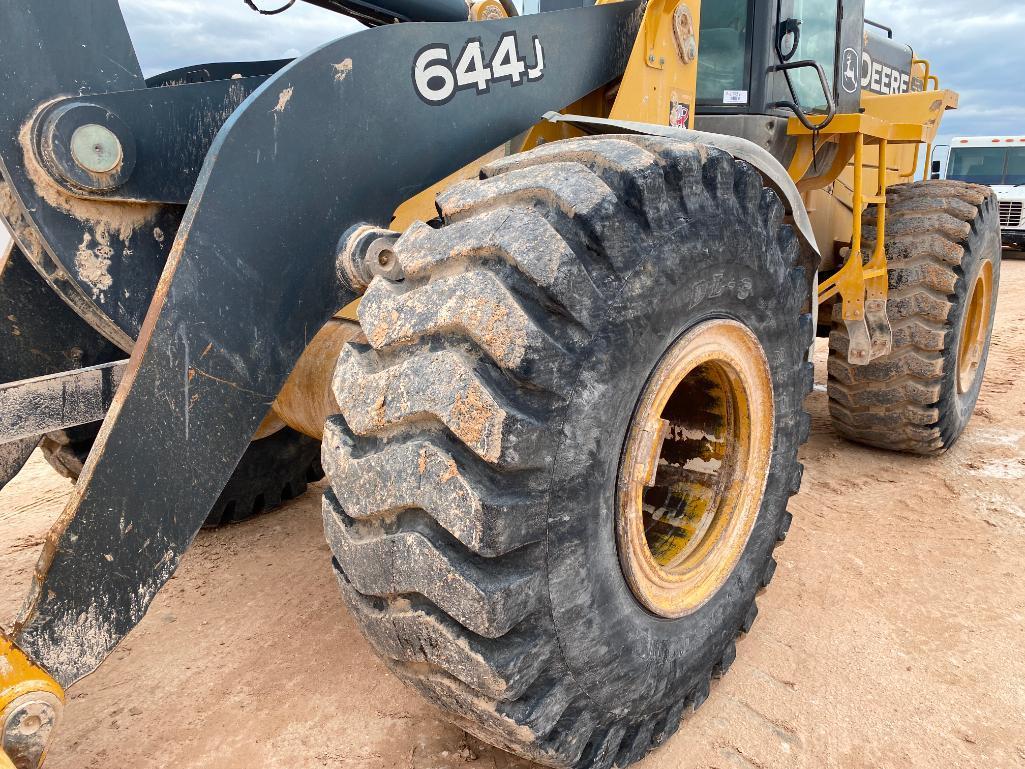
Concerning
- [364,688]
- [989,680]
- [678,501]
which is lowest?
[989,680]

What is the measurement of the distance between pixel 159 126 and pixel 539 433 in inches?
52.6

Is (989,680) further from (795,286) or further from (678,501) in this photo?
(795,286)

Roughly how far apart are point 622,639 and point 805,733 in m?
0.81

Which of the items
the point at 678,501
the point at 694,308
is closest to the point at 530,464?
the point at 694,308

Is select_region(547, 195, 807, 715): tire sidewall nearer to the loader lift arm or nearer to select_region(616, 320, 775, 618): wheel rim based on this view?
select_region(616, 320, 775, 618): wheel rim

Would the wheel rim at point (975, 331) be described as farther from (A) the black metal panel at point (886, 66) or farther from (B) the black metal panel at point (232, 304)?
(B) the black metal panel at point (232, 304)

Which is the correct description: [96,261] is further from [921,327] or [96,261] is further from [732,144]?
[921,327]

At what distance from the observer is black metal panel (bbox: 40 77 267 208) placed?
1875 millimetres

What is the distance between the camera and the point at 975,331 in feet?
16.5

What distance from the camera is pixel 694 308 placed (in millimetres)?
1921

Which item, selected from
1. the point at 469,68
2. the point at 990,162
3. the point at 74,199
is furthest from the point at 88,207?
the point at 990,162

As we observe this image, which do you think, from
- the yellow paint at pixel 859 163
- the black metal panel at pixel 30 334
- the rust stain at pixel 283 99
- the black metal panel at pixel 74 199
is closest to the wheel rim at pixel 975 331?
the yellow paint at pixel 859 163

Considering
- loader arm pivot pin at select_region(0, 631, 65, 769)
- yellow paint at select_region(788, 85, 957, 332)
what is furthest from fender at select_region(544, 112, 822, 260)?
loader arm pivot pin at select_region(0, 631, 65, 769)

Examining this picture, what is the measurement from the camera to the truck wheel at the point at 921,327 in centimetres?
414
